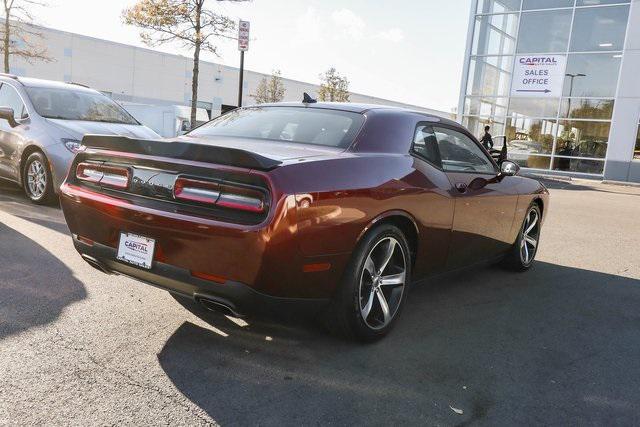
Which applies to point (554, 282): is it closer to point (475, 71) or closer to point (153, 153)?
point (153, 153)

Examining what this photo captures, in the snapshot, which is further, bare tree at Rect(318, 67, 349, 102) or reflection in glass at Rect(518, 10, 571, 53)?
bare tree at Rect(318, 67, 349, 102)

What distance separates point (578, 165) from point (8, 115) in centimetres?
2236

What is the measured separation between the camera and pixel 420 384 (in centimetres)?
292

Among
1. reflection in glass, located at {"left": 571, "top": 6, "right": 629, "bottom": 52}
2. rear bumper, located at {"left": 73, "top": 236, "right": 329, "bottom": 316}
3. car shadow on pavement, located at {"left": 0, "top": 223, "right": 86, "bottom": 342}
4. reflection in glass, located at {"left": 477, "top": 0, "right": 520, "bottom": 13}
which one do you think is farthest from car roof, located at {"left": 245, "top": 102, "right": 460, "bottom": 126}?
reflection in glass, located at {"left": 477, "top": 0, "right": 520, "bottom": 13}

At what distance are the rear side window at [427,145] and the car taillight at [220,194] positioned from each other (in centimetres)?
146

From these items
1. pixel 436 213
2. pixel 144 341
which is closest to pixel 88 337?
pixel 144 341

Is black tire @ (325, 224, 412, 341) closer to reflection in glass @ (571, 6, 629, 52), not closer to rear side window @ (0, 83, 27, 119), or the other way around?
rear side window @ (0, 83, 27, 119)

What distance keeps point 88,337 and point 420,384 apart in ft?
6.21

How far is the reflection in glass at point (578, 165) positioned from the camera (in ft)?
77.0

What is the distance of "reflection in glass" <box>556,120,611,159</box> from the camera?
76.6 ft

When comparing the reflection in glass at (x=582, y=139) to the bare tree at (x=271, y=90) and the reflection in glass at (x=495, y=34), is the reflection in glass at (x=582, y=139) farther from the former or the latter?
the bare tree at (x=271, y=90)

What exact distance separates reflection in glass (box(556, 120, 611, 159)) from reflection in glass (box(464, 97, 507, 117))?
270 cm

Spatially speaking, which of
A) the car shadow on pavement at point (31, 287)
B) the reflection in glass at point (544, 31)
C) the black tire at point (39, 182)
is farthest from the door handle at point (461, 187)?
the reflection in glass at point (544, 31)

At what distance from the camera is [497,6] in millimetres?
25984
